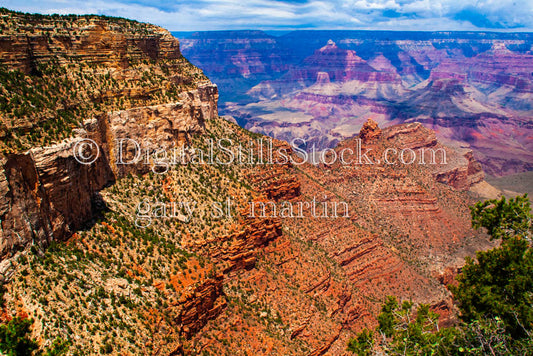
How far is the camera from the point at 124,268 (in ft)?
97.8

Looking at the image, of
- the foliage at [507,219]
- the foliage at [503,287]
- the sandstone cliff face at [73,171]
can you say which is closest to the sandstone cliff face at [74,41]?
the sandstone cliff face at [73,171]

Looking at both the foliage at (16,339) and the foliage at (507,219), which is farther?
the foliage at (507,219)

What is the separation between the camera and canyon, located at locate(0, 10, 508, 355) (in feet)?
79.7

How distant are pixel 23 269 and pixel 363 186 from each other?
63138 mm

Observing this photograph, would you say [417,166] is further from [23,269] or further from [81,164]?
[23,269]

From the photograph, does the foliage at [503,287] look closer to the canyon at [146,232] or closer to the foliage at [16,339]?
the canyon at [146,232]

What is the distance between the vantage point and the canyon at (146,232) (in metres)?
24.3

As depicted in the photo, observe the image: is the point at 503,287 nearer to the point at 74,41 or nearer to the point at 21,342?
the point at 21,342

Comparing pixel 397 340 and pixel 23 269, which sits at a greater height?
pixel 23 269

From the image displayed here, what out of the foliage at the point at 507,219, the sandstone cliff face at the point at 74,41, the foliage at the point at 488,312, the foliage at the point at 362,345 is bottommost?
the foliage at the point at 362,345

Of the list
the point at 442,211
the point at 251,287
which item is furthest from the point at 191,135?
the point at 442,211

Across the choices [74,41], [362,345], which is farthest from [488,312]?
[74,41]

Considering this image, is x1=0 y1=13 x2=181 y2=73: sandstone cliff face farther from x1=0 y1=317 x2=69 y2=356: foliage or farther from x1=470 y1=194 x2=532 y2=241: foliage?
x1=470 y1=194 x2=532 y2=241: foliage

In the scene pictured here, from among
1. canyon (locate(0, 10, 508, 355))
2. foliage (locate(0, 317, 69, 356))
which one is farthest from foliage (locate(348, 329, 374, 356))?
foliage (locate(0, 317, 69, 356))
